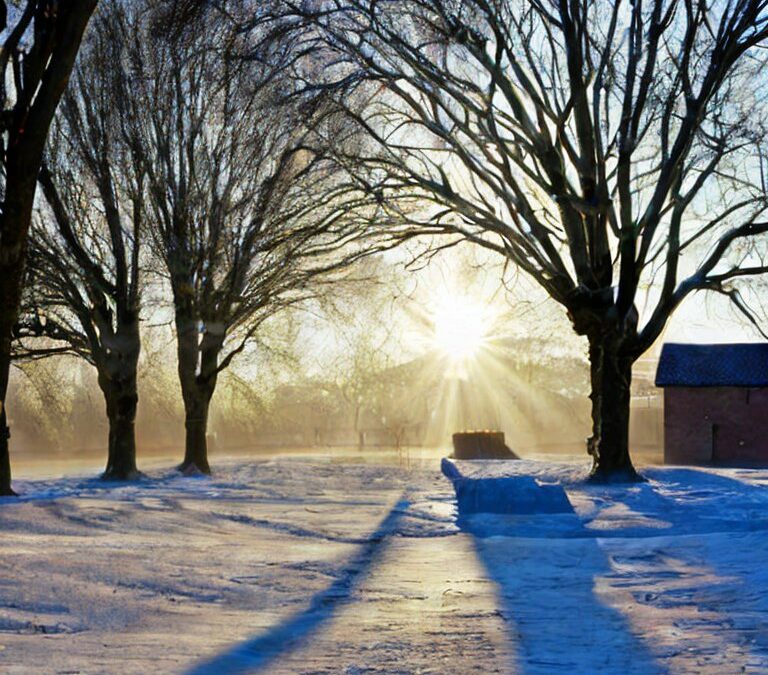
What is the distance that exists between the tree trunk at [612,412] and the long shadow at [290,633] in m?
10.7

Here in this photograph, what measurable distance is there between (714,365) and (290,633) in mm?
36473

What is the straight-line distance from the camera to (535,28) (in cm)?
1744

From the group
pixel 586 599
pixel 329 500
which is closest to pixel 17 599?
pixel 586 599

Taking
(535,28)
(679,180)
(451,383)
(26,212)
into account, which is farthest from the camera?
(451,383)

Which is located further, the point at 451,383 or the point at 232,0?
the point at 451,383

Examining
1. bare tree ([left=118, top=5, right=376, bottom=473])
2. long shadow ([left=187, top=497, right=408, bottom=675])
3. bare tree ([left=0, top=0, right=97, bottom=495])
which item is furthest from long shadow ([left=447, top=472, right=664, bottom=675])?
bare tree ([left=118, top=5, right=376, bottom=473])

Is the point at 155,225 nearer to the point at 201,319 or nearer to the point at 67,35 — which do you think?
the point at 201,319

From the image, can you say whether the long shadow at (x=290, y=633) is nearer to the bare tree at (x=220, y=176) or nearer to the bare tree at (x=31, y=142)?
the bare tree at (x=31, y=142)

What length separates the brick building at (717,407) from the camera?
37438mm

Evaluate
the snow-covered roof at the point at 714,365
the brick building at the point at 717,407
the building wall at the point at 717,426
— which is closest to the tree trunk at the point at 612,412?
the brick building at the point at 717,407

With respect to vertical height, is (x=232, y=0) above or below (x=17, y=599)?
above

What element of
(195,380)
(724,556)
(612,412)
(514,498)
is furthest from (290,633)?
(195,380)

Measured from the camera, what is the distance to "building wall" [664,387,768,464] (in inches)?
1469

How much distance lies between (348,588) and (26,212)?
4.25 meters
